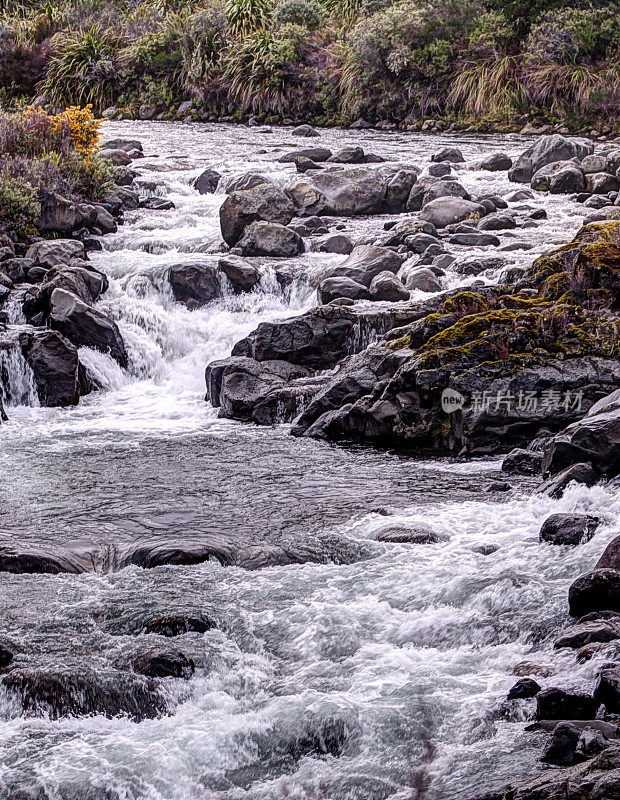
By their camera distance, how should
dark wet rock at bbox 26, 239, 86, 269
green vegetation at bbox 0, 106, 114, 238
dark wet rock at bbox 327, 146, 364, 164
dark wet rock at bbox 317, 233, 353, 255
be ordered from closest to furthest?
→ dark wet rock at bbox 26, 239, 86, 269 → dark wet rock at bbox 317, 233, 353, 255 → green vegetation at bbox 0, 106, 114, 238 → dark wet rock at bbox 327, 146, 364, 164

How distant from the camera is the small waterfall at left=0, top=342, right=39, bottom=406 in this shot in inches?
507

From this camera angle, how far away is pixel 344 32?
3675 centimetres

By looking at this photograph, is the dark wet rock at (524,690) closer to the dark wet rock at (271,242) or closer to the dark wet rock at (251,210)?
the dark wet rock at (271,242)

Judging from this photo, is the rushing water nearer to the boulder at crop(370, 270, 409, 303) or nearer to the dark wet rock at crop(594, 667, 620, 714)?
the dark wet rock at crop(594, 667, 620, 714)

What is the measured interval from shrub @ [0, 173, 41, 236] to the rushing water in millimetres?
5963

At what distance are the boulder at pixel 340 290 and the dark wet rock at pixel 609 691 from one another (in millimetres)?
10181

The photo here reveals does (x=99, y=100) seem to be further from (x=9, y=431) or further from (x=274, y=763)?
(x=274, y=763)

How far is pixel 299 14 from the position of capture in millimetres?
37125

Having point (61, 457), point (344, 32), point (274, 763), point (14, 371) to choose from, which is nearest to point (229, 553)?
point (274, 763)

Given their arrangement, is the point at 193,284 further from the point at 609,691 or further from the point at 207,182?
the point at 609,691

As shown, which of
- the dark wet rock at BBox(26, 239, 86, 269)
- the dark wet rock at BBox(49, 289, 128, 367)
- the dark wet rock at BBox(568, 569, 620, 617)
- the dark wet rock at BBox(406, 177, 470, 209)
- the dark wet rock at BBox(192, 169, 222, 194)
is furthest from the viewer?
the dark wet rock at BBox(192, 169, 222, 194)

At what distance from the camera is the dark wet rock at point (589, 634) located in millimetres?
5562

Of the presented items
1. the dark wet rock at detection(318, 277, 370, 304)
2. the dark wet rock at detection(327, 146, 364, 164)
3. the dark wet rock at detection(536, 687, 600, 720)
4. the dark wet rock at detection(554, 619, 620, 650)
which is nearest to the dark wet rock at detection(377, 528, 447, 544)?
the dark wet rock at detection(554, 619, 620, 650)

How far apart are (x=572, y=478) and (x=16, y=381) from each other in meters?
7.88
